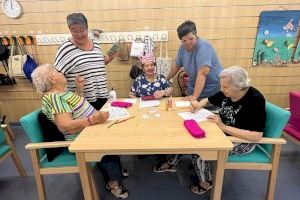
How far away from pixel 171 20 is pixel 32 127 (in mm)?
2074

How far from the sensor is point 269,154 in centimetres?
169

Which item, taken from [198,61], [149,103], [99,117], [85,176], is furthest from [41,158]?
[198,61]

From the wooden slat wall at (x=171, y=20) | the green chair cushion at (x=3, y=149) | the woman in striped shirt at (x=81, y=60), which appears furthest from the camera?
the wooden slat wall at (x=171, y=20)

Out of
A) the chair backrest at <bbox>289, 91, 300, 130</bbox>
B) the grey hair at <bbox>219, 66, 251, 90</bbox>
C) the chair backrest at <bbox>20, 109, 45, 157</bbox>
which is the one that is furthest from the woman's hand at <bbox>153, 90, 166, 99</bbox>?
the chair backrest at <bbox>289, 91, 300, 130</bbox>

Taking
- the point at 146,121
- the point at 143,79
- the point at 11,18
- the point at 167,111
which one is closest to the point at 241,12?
the point at 143,79

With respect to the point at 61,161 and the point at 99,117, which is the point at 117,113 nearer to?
the point at 99,117

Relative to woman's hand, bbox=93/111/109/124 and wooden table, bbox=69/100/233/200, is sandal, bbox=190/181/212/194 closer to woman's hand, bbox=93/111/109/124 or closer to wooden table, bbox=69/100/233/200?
wooden table, bbox=69/100/233/200

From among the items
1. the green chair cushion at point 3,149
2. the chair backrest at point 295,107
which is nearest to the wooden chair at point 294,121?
the chair backrest at point 295,107

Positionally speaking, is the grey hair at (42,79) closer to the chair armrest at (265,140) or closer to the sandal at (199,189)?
the chair armrest at (265,140)

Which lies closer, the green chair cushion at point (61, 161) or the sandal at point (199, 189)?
the green chair cushion at point (61, 161)

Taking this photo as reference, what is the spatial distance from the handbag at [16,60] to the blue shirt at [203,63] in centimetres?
214

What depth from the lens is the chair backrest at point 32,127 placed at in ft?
5.37

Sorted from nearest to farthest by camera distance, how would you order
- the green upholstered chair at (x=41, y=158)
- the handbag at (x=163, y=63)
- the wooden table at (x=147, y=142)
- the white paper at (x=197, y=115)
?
1. the wooden table at (x=147, y=142)
2. the green upholstered chair at (x=41, y=158)
3. the white paper at (x=197, y=115)
4. the handbag at (x=163, y=63)

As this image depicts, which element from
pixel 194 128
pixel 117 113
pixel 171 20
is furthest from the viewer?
pixel 171 20
